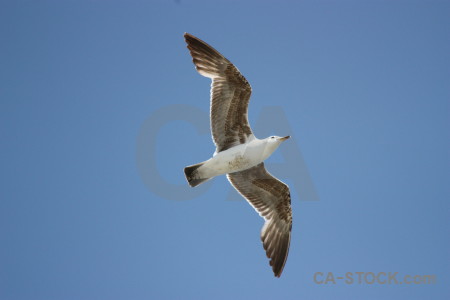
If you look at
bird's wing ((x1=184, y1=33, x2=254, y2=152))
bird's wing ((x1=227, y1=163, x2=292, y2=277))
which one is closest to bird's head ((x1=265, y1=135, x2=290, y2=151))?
bird's wing ((x1=184, y1=33, x2=254, y2=152))

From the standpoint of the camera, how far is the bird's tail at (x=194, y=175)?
11.2 meters

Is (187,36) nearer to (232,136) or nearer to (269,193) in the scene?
(232,136)

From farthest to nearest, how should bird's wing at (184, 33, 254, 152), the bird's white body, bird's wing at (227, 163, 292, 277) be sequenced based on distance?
bird's wing at (227, 163, 292, 277) → the bird's white body → bird's wing at (184, 33, 254, 152)

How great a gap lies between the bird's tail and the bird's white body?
0.03 m

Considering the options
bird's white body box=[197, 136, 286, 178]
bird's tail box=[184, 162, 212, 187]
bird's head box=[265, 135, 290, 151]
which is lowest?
bird's tail box=[184, 162, 212, 187]

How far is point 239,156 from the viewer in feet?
37.3

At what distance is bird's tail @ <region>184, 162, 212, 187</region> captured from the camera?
11.2m

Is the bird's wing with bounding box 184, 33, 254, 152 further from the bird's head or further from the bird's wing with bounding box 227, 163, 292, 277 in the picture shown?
the bird's wing with bounding box 227, 163, 292, 277

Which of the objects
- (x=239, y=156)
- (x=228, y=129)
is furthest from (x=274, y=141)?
(x=228, y=129)

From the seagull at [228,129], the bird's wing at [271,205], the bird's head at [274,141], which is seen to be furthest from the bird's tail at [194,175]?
the bird's head at [274,141]

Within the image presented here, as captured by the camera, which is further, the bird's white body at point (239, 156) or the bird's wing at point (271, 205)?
the bird's wing at point (271, 205)

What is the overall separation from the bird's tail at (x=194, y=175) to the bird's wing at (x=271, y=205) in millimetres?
1107

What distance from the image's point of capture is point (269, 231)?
12.4m

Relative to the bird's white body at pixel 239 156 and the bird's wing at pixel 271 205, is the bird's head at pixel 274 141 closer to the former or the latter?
the bird's white body at pixel 239 156
